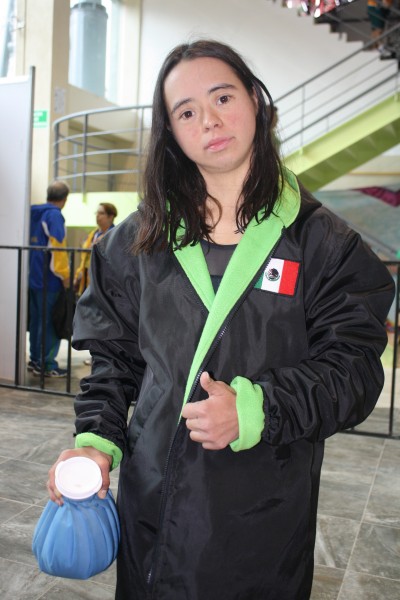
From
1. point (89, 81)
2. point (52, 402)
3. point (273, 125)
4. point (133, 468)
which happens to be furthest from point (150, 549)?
point (89, 81)

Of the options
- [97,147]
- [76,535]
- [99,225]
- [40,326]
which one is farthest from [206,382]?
[97,147]

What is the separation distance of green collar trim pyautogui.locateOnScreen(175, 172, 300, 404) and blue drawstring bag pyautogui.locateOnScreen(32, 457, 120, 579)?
22 centimetres

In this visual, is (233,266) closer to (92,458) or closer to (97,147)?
(92,458)

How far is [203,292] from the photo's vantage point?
41.9 inches

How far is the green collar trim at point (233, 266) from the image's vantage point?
1.03 m

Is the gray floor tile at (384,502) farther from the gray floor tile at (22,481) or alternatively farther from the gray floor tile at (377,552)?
the gray floor tile at (22,481)

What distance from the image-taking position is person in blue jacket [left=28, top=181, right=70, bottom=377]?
4.88m

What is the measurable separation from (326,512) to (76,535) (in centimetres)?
203

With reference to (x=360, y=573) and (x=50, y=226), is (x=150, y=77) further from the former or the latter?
(x=360, y=573)

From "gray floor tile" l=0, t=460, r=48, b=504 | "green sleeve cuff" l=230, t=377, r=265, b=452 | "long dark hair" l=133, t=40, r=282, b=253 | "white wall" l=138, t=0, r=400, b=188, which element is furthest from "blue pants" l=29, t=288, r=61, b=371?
"white wall" l=138, t=0, r=400, b=188

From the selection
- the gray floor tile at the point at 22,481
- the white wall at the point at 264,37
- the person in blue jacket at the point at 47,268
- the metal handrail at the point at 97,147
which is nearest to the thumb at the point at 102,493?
the gray floor tile at the point at 22,481

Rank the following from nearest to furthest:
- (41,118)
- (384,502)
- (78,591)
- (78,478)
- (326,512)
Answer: (78,478)
(78,591)
(326,512)
(384,502)
(41,118)

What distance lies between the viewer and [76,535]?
1.01 meters

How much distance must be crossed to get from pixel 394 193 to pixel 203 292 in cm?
1102
